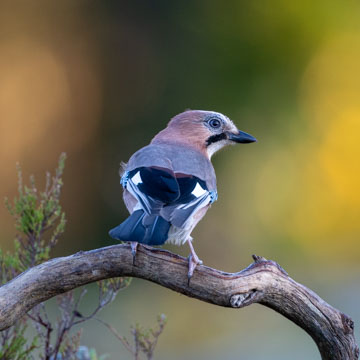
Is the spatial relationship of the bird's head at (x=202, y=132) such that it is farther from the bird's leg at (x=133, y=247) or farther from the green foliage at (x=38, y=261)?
the bird's leg at (x=133, y=247)

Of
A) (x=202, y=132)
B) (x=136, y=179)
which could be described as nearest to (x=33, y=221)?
(x=136, y=179)

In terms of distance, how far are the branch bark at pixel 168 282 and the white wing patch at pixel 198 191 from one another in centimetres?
46

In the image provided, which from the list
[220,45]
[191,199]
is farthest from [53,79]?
[191,199]

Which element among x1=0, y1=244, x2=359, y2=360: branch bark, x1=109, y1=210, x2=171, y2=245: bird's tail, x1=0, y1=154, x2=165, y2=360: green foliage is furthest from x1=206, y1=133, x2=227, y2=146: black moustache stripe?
x1=0, y1=244, x2=359, y2=360: branch bark

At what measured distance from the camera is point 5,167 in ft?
31.3

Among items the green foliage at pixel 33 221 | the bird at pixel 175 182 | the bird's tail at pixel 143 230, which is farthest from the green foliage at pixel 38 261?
the bird's tail at pixel 143 230

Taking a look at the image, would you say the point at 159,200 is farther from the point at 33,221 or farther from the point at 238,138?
the point at 238,138

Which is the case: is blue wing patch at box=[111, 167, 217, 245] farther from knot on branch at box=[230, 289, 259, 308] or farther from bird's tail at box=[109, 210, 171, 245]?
knot on branch at box=[230, 289, 259, 308]

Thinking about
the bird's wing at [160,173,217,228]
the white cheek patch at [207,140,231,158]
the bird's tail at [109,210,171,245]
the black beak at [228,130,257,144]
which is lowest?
the bird's tail at [109,210,171,245]

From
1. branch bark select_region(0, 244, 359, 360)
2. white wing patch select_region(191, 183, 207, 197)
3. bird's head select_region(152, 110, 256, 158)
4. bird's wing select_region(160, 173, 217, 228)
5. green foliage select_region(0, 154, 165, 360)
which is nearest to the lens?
branch bark select_region(0, 244, 359, 360)

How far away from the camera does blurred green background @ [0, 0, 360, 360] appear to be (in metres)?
9.62

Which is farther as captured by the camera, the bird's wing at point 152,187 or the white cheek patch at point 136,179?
the white cheek patch at point 136,179

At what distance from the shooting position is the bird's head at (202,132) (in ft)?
15.0

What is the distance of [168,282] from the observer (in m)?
3.23
